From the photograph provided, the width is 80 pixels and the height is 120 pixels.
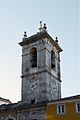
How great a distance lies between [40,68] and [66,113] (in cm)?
759

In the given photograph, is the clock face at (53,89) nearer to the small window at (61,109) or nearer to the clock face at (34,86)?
the clock face at (34,86)

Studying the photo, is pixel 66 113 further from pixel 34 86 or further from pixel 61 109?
pixel 34 86

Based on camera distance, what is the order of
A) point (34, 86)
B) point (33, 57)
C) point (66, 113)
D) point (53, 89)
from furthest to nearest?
point (33, 57) → point (53, 89) → point (34, 86) → point (66, 113)

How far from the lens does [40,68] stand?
112 ft

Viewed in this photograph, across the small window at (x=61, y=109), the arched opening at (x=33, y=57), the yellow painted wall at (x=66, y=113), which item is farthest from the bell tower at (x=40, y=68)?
the small window at (x=61, y=109)

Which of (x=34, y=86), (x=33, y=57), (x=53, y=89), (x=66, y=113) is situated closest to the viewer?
(x=66, y=113)

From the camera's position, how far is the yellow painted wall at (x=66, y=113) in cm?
2789

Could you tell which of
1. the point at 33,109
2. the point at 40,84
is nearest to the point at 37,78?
the point at 40,84

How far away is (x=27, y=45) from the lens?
3697cm

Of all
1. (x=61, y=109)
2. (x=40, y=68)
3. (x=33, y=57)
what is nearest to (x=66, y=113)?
(x=61, y=109)

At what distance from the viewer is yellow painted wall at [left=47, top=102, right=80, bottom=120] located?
27888mm

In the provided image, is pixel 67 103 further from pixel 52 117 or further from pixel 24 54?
pixel 24 54

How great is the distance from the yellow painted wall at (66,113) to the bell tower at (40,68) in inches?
95.7

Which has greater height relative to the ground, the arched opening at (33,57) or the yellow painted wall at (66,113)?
the arched opening at (33,57)
